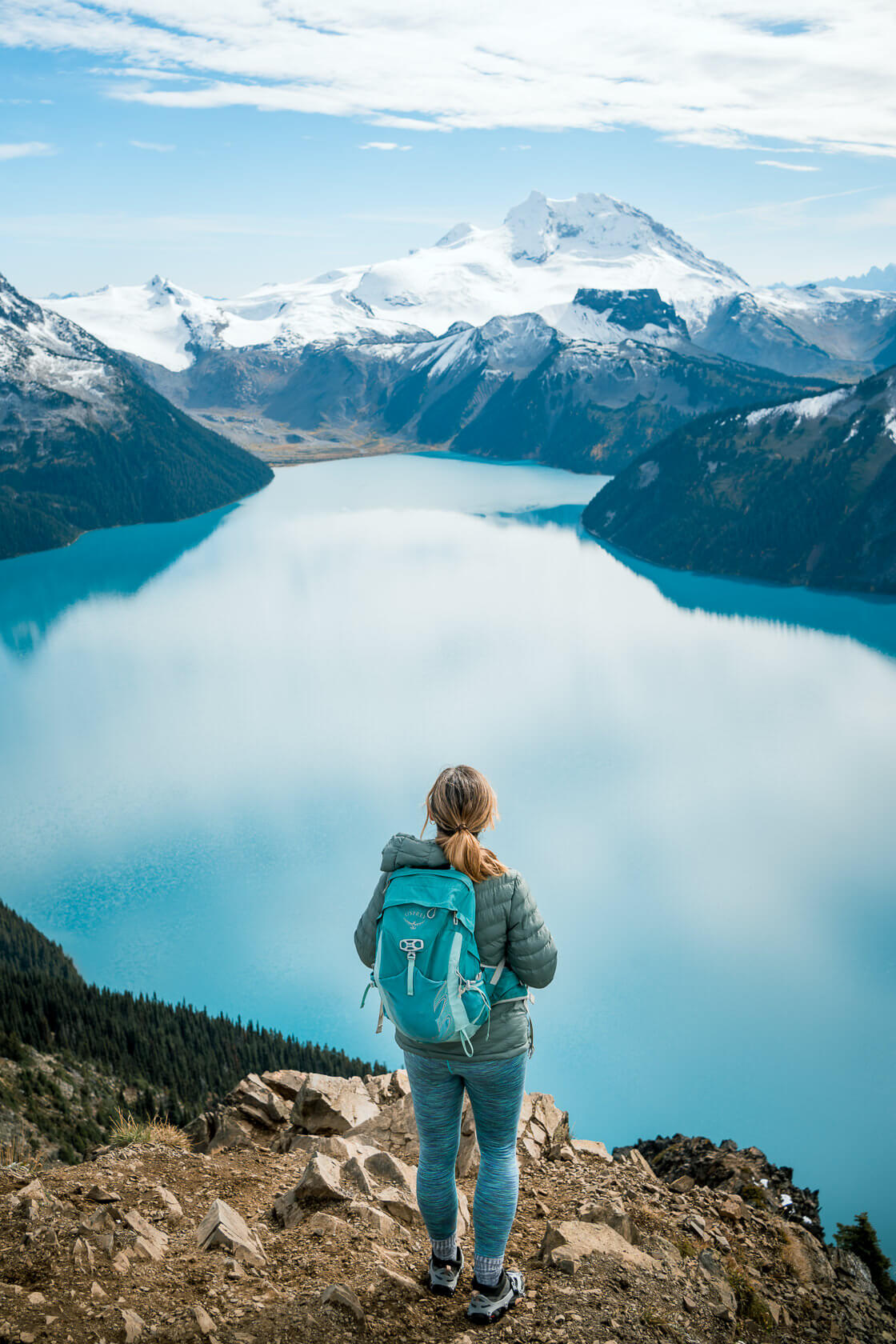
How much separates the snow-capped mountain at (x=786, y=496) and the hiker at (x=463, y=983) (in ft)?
280

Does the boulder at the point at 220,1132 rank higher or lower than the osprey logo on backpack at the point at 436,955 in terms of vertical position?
lower

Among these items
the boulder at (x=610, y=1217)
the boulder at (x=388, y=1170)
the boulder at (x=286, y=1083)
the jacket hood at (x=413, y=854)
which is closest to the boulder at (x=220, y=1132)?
the boulder at (x=286, y=1083)

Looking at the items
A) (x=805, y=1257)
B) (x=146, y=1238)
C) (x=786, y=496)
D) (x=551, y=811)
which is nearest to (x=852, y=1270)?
(x=805, y=1257)

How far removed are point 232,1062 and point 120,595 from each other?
68.9 m

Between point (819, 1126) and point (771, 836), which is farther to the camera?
point (771, 836)

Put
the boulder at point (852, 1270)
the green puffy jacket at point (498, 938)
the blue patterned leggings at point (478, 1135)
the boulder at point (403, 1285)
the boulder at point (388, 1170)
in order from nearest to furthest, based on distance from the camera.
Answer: the green puffy jacket at point (498, 938)
the blue patterned leggings at point (478, 1135)
the boulder at point (403, 1285)
the boulder at point (388, 1170)
the boulder at point (852, 1270)

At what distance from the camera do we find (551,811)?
3797cm

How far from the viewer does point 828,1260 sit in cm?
848

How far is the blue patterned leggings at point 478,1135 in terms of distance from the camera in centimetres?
546

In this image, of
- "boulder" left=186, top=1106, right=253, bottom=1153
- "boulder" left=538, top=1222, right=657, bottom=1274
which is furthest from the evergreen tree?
"boulder" left=186, top=1106, right=253, bottom=1153

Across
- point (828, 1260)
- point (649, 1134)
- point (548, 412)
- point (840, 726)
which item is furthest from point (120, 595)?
point (548, 412)

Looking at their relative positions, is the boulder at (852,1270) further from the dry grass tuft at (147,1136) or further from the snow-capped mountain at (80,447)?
the snow-capped mountain at (80,447)

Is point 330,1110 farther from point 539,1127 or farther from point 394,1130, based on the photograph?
point 539,1127

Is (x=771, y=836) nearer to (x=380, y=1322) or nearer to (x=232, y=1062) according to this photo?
(x=232, y=1062)
